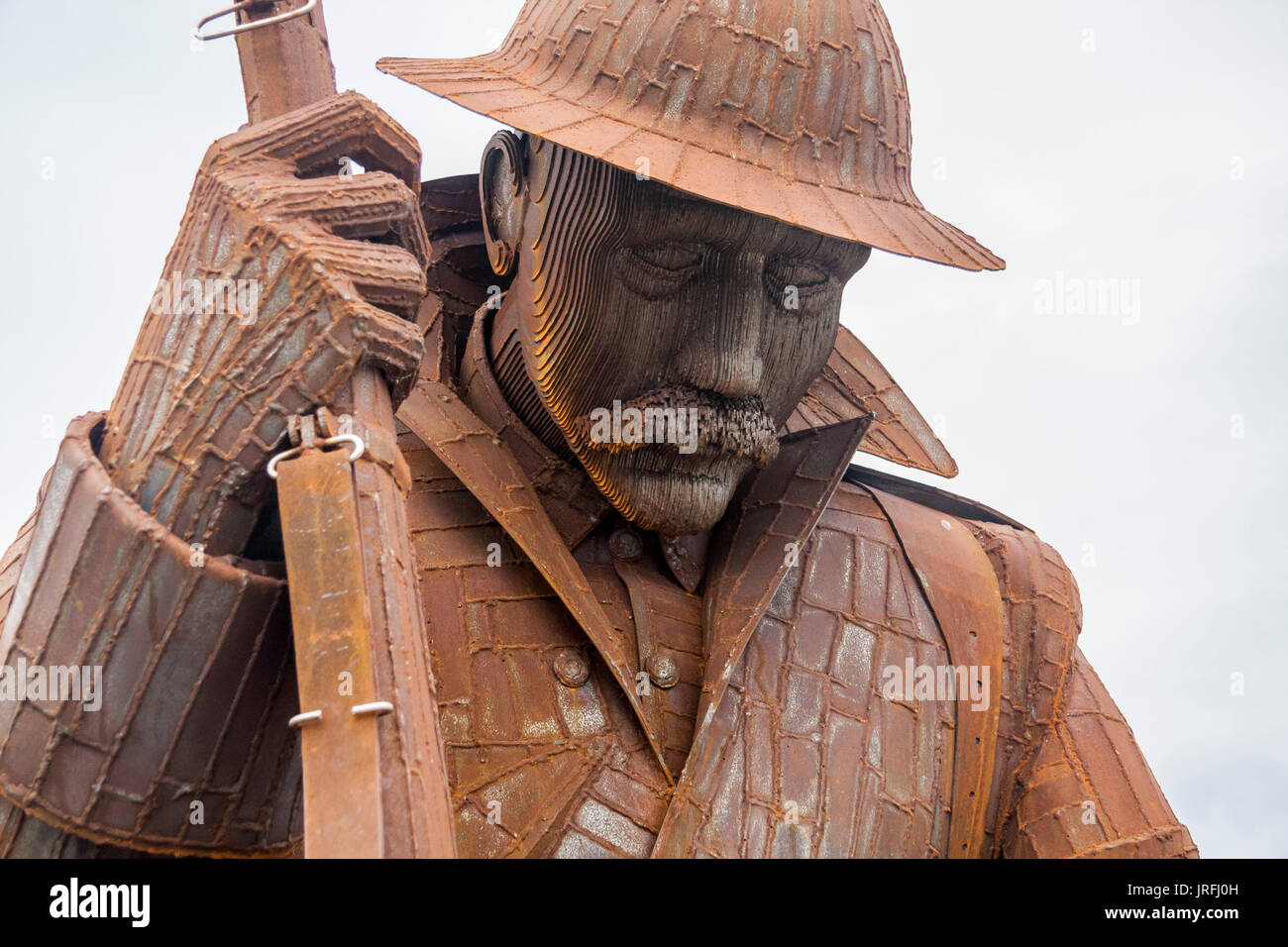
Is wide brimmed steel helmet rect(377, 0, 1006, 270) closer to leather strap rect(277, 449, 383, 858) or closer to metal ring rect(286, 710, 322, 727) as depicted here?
leather strap rect(277, 449, 383, 858)

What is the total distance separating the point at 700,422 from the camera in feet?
15.2

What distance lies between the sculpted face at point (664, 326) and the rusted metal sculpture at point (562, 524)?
12 millimetres

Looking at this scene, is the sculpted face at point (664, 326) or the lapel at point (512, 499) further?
the lapel at point (512, 499)

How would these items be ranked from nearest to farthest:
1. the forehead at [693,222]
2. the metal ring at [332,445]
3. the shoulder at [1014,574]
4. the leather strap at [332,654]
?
the leather strap at [332,654], the metal ring at [332,445], the forehead at [693,222], the shoulder at [1014,574]

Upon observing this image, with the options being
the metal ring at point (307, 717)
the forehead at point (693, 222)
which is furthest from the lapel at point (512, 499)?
the metal ring at point (307, 717)

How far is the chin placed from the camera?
473 centimetres

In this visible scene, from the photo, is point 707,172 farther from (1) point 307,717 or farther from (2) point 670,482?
(1) point 307,717

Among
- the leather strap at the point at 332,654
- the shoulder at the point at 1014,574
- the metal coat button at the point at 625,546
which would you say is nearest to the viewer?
the leather strap at the point at 332,654

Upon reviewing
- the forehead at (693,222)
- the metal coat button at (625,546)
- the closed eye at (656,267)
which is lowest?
the metal coat button at (625,546)

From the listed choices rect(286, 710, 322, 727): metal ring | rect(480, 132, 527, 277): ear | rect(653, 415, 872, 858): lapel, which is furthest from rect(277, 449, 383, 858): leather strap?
rect(480, 132, 527, 277): ear

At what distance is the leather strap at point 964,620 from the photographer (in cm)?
508

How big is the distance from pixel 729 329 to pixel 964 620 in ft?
4.59

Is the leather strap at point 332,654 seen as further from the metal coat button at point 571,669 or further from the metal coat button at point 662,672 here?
the metal coat button at point 662,672

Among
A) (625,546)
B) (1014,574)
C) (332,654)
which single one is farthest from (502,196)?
(332,654)
